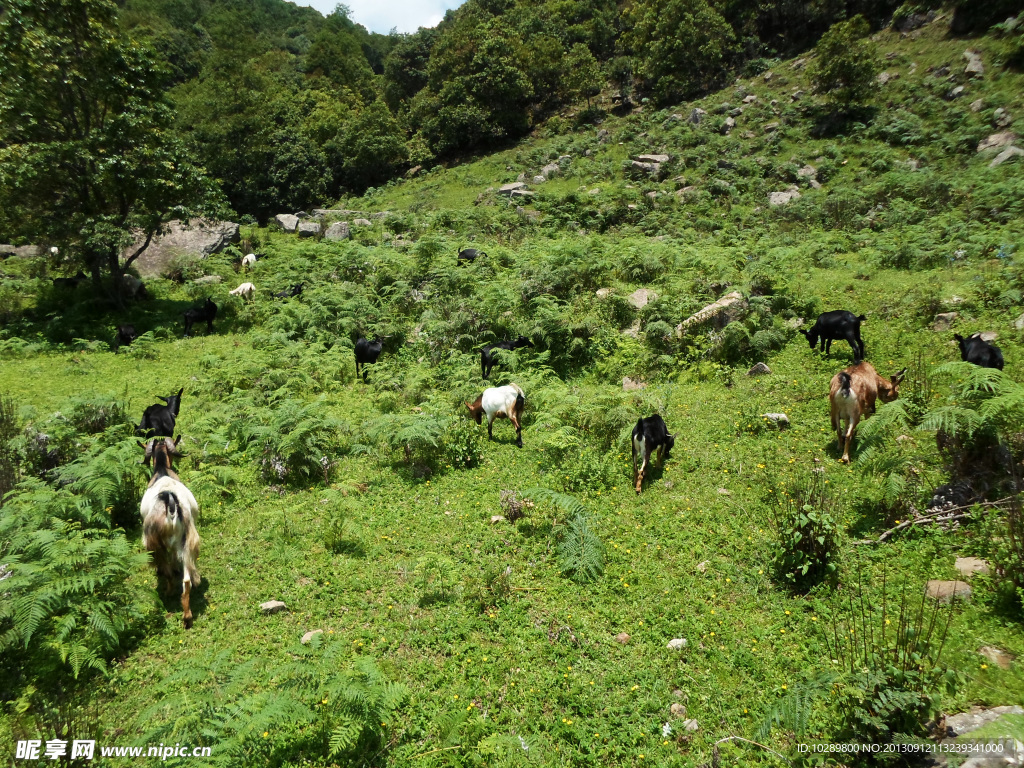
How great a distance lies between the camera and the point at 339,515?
26.8 feet

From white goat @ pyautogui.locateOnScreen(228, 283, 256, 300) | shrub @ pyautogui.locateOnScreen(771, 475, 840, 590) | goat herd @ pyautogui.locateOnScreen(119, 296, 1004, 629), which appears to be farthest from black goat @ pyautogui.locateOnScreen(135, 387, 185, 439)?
white goat @ pyautogui.locateOnScreen(228, 283, 256, 300)

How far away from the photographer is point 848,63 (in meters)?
30.1

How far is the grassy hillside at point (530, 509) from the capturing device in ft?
16.5

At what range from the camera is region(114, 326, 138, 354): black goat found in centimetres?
1678

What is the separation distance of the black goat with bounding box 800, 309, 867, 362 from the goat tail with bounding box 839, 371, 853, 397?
10.8 feet

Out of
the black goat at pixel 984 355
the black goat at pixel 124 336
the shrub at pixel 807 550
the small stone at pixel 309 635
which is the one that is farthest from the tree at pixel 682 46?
the small stone at pixel 309 635

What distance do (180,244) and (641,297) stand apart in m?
21.9

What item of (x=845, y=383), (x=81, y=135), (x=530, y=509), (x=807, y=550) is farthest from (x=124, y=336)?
(x=845, y=383)

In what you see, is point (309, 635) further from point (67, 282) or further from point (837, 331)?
point (67, 282)

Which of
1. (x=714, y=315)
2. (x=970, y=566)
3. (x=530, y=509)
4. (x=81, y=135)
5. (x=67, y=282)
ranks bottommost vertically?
(x=530, y=509)

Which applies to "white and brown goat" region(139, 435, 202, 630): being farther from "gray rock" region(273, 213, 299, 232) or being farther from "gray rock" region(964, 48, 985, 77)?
"gray rock" region(964, 48, 985, 77)

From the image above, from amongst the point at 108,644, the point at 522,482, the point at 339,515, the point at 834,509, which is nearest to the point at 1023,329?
the point at 834,509

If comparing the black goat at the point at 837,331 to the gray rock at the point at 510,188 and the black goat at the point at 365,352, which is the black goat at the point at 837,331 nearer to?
the black goat at the point at 365,352

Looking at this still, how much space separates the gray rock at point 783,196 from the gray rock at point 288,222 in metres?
26.8
